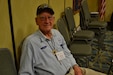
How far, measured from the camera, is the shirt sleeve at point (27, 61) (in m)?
1.75

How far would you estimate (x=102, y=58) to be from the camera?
374 cm

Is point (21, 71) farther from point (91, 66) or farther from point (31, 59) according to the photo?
point (91, 66)

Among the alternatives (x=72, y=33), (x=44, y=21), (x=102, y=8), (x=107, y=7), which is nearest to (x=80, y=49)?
(x=72, y=33)

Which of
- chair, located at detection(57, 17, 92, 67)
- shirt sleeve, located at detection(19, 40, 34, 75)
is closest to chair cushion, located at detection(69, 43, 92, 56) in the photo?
chair, located at detection(57, 17, 92, 67)

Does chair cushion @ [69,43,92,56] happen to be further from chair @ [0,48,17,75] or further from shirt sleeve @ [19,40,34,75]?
chair @ [0,48,17,75]

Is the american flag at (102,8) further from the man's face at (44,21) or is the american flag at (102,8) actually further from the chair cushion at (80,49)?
the man's face at (44,21)

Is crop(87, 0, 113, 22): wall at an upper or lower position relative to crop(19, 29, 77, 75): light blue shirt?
upper

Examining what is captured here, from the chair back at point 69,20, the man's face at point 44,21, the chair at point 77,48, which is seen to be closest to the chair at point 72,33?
the chair back at point 69,20

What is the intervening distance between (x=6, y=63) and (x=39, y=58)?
15.3 inches

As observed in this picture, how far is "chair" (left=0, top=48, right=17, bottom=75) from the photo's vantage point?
1.52 metres

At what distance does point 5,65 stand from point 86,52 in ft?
4.80

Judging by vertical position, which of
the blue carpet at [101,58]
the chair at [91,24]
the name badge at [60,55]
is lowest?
the blue carpet at [101,58]

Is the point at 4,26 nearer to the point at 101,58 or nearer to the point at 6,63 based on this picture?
the point at 6,63

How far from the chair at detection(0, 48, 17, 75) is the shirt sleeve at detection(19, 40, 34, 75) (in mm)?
161
